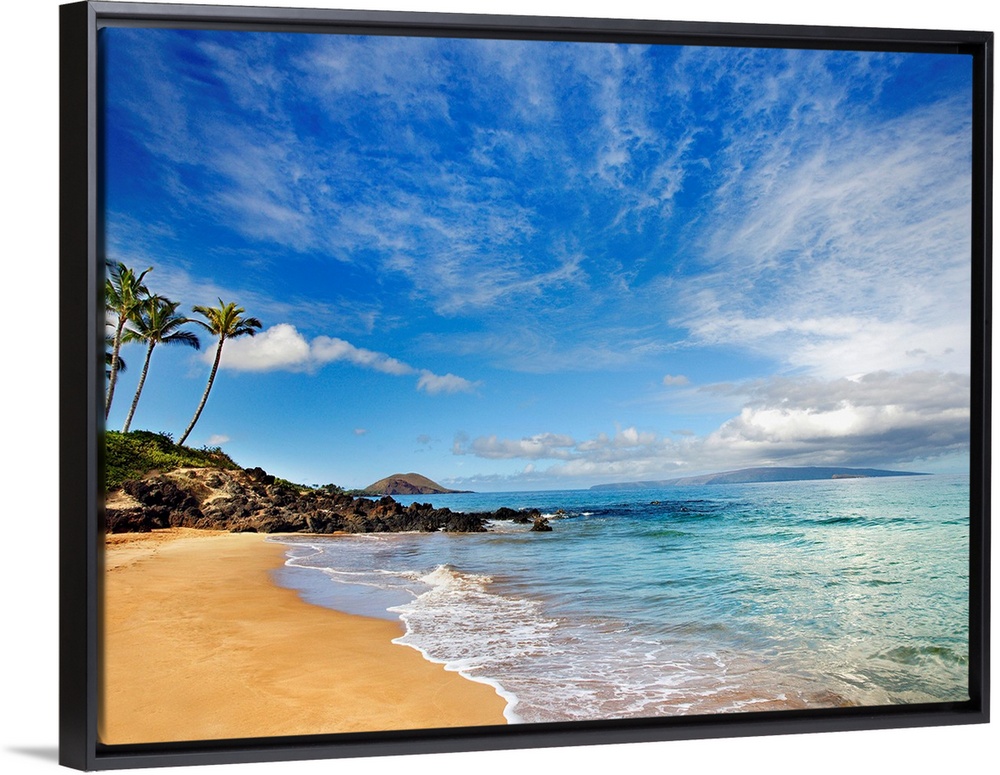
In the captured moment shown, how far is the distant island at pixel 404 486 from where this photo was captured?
368cm

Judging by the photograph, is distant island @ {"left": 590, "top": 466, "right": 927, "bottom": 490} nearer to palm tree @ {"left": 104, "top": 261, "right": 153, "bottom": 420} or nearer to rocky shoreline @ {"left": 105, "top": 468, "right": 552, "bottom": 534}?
rocky shoreline @ {"left": 105, "top": 468, "right": 552, "bottom": 534}

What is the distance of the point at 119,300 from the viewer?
9.67ft

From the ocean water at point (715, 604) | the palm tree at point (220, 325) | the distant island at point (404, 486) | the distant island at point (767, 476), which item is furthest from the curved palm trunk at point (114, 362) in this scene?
the distant island at point (767, 476)

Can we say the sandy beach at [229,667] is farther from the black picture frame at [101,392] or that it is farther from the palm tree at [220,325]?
the palm tree at [220,325]

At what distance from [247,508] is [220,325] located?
0.94 metres

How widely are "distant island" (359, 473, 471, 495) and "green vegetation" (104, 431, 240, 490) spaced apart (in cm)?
85

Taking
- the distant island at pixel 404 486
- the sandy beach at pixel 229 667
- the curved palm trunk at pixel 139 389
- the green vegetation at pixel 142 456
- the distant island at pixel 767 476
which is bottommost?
the sandy beach at pixel 229 667

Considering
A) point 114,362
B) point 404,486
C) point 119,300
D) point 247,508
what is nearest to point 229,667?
point 247,508

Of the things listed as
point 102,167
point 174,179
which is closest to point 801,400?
point 174,179

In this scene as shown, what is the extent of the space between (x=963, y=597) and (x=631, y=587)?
162 centimetres

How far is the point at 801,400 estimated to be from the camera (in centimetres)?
368

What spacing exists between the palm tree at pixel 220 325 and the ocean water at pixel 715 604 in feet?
2.83

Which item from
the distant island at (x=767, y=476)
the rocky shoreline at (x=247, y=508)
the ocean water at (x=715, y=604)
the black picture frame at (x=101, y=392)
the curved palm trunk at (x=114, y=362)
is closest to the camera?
the black picture frame at (x=101, y=392)

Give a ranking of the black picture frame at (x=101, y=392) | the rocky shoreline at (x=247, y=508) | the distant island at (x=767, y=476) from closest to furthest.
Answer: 1. the black picture frame at (x=101, y=392)
2. the rocky shoreline at (x=247, y=508)
3. the distant island at (x=767, y=476)
